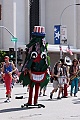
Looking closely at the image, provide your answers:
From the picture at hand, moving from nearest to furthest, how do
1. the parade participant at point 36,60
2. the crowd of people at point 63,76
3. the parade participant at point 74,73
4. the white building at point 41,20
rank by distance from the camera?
the parade participant at point 36,60 → the crowd of people at point 63,76 → the parade participant at point 74,73 → the white building at point 41,20

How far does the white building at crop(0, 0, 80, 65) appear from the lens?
47781mm

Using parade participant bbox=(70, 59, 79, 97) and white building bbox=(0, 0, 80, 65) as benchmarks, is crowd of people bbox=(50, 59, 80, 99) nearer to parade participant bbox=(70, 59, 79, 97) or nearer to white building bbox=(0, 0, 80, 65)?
parade participant bbox=(70, 59, 79, 97)

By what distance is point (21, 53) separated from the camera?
46.0 metres

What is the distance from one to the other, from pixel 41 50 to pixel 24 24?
123 ft

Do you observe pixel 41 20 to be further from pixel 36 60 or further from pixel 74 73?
pixel 36 60

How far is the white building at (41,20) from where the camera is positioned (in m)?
47.8

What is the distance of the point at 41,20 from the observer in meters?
54.6

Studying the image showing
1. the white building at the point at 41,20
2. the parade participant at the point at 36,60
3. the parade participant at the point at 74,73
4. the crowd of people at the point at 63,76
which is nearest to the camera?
the parade participant at the point at 36,60

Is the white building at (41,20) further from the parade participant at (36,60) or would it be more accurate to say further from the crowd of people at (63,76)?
the parade participant at (36,60)

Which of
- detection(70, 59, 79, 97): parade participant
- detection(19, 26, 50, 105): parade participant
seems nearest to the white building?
detection(70, 59, 79, 97): parade participant

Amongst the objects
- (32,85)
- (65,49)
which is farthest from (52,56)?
(32,85)

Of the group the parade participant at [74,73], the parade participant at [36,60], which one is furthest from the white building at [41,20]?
the parade participant at [36,60]

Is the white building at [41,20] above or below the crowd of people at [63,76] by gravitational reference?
above

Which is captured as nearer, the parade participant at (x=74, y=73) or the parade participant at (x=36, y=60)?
the parade participant at (x=36, y=60)
